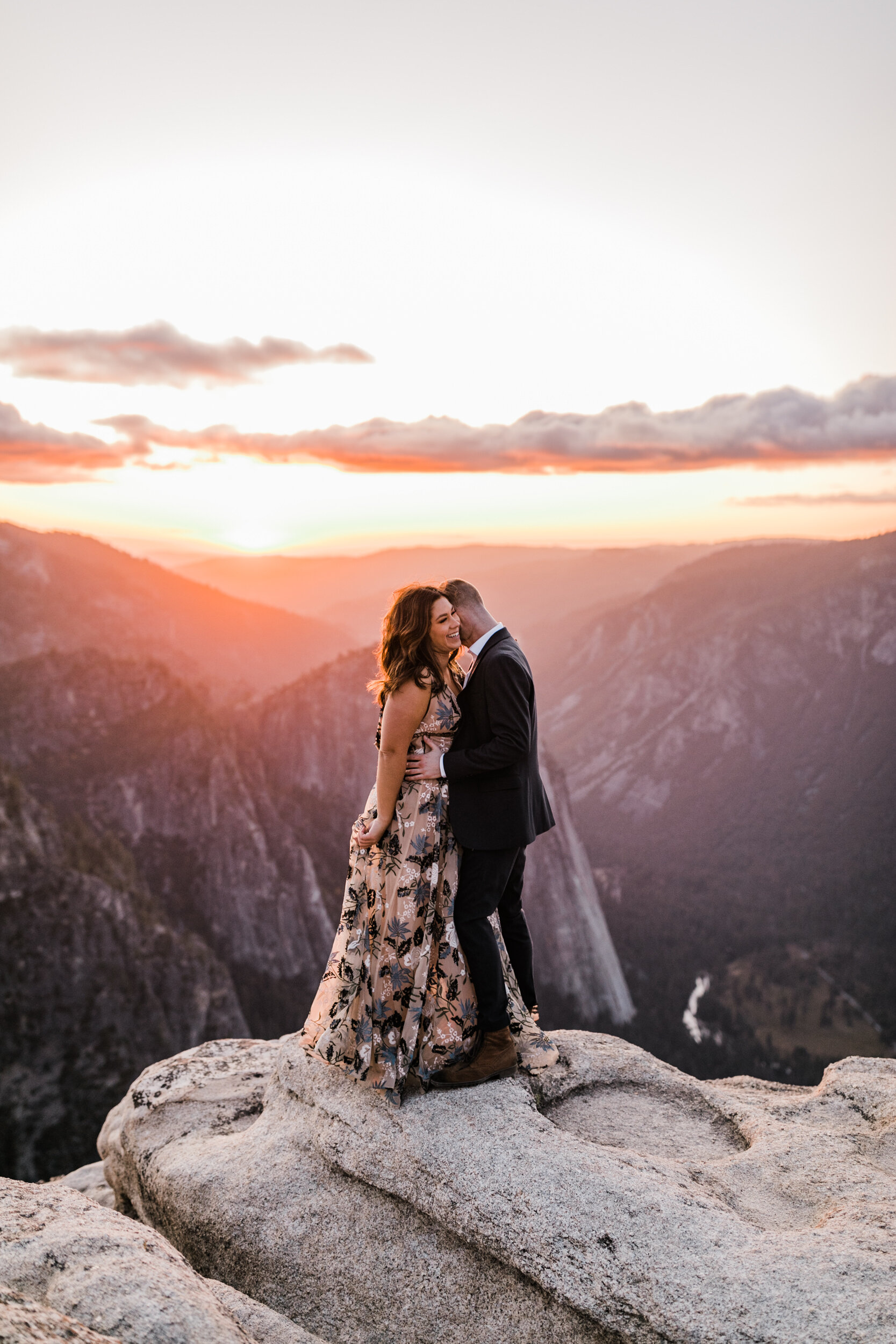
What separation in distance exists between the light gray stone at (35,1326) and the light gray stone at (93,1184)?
15.3ft

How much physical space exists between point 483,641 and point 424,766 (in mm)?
1035

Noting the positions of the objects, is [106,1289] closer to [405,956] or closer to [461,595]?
[405,956]

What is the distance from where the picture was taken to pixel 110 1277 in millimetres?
4859

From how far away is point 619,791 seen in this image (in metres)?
190

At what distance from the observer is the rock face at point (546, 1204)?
5.01m

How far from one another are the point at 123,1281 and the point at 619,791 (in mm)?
191361

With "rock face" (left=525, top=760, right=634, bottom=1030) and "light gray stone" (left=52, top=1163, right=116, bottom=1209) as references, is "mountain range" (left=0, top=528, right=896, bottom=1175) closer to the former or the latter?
"rock face" (left=525, top=760, right=634, bottom=1030)

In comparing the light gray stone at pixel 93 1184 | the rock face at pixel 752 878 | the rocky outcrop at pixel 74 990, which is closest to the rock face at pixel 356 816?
the rock face at pixel 752 878

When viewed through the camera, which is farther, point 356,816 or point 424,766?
point 356,816

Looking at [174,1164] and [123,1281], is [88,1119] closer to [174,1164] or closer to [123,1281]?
[174,1164]

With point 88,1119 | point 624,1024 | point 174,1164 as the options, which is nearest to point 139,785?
point 88,1119

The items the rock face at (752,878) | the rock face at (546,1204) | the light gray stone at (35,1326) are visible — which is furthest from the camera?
the rock face at (752,878)

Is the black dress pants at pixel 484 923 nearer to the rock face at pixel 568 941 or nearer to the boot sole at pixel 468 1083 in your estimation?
the boot sole at pixel 468 1083

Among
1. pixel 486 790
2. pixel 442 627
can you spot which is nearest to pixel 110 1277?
pixel 486 790
